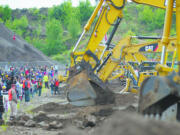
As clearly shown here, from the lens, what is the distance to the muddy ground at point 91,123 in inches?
119

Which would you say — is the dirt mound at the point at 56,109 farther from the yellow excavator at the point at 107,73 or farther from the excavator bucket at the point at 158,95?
the excavator bucket at the point at 158,95

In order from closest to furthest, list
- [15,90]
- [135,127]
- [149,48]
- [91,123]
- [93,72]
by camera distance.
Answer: [135,127] → [91,123] → [93,72] → [15,90] → [149,48]

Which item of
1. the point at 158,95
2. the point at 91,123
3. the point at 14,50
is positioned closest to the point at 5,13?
the point at 14,50

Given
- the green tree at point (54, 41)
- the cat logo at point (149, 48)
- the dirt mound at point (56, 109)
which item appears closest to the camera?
the dirt mound at point (56, 109)

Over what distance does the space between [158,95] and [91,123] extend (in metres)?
4.66

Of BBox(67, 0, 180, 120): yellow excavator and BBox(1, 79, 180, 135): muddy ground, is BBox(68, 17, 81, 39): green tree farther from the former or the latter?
BBox(67, 0, 180, 120): yellow excavator

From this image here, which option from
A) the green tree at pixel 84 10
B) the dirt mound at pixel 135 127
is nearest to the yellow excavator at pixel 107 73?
the dirt mound at pixel 135 127

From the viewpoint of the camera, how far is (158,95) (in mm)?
4859

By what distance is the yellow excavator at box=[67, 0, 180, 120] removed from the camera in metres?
4.84

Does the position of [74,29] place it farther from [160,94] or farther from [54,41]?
[160,94]

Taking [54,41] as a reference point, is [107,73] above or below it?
below

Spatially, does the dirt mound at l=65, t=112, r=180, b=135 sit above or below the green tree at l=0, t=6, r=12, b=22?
below

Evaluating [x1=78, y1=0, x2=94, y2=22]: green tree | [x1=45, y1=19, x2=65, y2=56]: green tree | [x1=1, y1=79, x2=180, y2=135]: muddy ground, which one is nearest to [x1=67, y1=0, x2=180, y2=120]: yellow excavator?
[x1=1, y1=79, x2=180, y2=135]: muddy ground

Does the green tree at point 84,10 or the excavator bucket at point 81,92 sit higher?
the green tree at point 84,10
